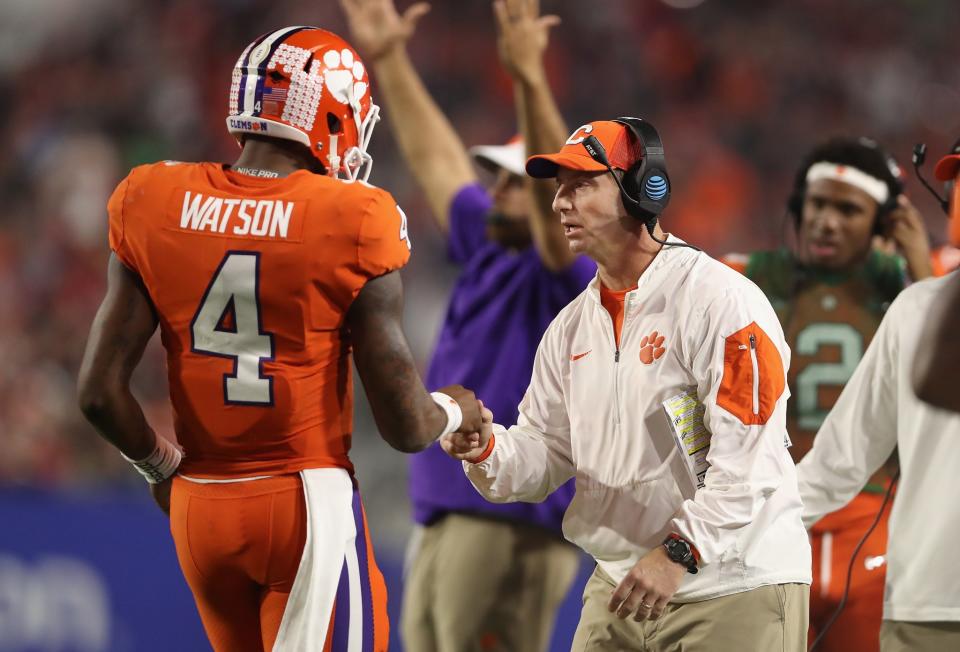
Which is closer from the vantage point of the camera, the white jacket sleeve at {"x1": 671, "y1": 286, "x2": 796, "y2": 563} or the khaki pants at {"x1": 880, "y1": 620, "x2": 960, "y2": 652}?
the white jacket sleeve at {"x1": 671, "y1": 286, "x2": 796, "y2": 563}

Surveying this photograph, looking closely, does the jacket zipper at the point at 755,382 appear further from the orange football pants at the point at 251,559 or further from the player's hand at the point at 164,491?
the player's hand at the point at 164,491

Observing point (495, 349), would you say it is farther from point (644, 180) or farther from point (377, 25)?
point (644, 180)

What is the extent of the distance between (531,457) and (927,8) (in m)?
9.00

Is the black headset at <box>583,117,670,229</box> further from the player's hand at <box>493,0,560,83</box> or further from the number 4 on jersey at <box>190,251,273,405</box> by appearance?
the player's hand at <box>493,0,560,83</box>

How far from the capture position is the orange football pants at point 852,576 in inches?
153

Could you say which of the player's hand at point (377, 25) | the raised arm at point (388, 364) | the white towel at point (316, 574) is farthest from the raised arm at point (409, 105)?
the white towel at point (316, 574)

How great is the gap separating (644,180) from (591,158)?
0.46 ft

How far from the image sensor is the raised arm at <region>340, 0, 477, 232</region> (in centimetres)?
510

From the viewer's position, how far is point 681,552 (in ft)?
8.94

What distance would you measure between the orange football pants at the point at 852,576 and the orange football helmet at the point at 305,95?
2032mm

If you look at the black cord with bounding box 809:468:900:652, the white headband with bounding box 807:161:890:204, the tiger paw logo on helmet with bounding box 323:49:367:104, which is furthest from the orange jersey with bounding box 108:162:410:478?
the white headband with bounding box 807:161:890:204

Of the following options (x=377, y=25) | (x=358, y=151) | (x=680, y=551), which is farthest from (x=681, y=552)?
(x=377, y=25)

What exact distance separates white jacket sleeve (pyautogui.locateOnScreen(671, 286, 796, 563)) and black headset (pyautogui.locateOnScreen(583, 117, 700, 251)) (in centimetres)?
31

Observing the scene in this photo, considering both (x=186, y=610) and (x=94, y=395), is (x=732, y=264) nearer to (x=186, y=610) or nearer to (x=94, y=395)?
(x=94, y=395)
